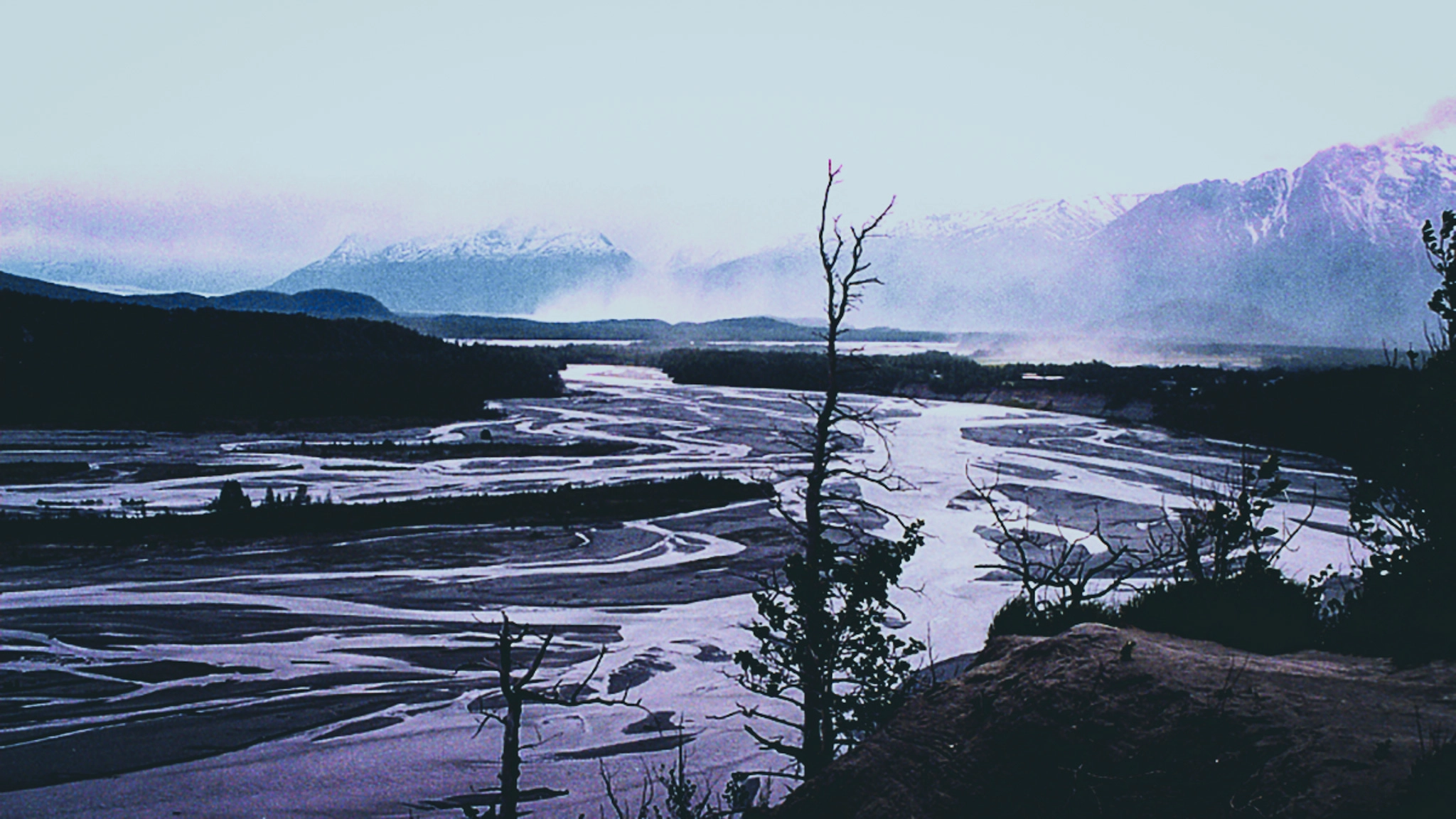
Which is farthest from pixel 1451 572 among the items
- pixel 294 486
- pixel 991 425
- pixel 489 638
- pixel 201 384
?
pixel 201 384

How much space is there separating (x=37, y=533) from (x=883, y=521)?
23.9 m

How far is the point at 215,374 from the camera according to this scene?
230 ft

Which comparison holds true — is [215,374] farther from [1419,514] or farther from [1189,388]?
[1419,514]

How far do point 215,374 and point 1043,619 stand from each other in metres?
73.5

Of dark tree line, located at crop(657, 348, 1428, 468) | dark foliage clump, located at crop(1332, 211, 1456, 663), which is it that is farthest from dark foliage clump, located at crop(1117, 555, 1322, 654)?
dark tree line, located at crop(657, 348, 1428, 468)

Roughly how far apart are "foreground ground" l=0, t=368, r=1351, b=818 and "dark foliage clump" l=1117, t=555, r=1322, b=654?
13.0ft

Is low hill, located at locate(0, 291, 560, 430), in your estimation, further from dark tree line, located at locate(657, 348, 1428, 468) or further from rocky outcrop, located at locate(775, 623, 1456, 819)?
rocky outcrop, located at locate(775, 623, 1456, 819)

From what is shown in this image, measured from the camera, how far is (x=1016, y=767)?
239 inches

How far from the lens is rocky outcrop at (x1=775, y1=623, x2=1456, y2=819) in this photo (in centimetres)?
495

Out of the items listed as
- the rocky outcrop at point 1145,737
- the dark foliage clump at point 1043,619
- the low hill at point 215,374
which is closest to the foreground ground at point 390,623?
the dark foliage clump at point 1043,619

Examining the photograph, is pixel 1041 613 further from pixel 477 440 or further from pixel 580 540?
pixel 477 440

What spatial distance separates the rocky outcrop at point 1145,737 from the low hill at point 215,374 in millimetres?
55743

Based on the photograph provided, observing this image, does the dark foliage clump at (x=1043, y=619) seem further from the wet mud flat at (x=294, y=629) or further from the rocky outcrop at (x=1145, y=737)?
the wet mud flat at (x=294, y=629)

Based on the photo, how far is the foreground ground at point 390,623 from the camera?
12.6 meters
